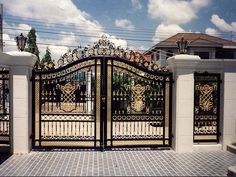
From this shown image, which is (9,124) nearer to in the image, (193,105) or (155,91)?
(155,91)

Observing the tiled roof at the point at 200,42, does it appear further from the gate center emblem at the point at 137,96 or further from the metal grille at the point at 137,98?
the gate center emblem at the point at 137,96

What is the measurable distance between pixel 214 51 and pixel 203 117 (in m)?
20.9

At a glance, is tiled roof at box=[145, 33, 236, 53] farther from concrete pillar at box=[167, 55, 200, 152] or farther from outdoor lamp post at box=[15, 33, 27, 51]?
outdoor lamp post at box=[15, 33, 27, 51]

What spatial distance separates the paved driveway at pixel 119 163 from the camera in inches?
229

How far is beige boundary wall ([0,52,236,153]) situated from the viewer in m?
7.12

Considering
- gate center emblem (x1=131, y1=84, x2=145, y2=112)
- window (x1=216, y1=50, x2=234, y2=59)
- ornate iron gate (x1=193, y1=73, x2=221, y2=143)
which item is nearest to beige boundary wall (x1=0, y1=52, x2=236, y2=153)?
ornate iron gate (x1=193, y1=73, x2=221, y2=143)

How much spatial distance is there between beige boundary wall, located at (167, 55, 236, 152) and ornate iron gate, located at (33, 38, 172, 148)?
1.10 ft

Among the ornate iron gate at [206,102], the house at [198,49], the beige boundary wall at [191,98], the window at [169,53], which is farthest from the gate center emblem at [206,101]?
the window at [169,53]

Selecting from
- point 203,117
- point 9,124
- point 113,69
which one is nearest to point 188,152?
point 203,117

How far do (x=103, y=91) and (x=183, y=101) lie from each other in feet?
6.80

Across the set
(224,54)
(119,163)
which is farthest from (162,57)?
(119,163)

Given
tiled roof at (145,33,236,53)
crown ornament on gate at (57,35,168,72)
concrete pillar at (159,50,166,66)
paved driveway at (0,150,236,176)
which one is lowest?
paved driveway at (0,150,236,176)

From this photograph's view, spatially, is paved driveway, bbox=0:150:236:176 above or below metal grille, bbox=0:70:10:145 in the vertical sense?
below

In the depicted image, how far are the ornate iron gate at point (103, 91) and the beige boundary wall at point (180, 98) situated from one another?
0.32 m
